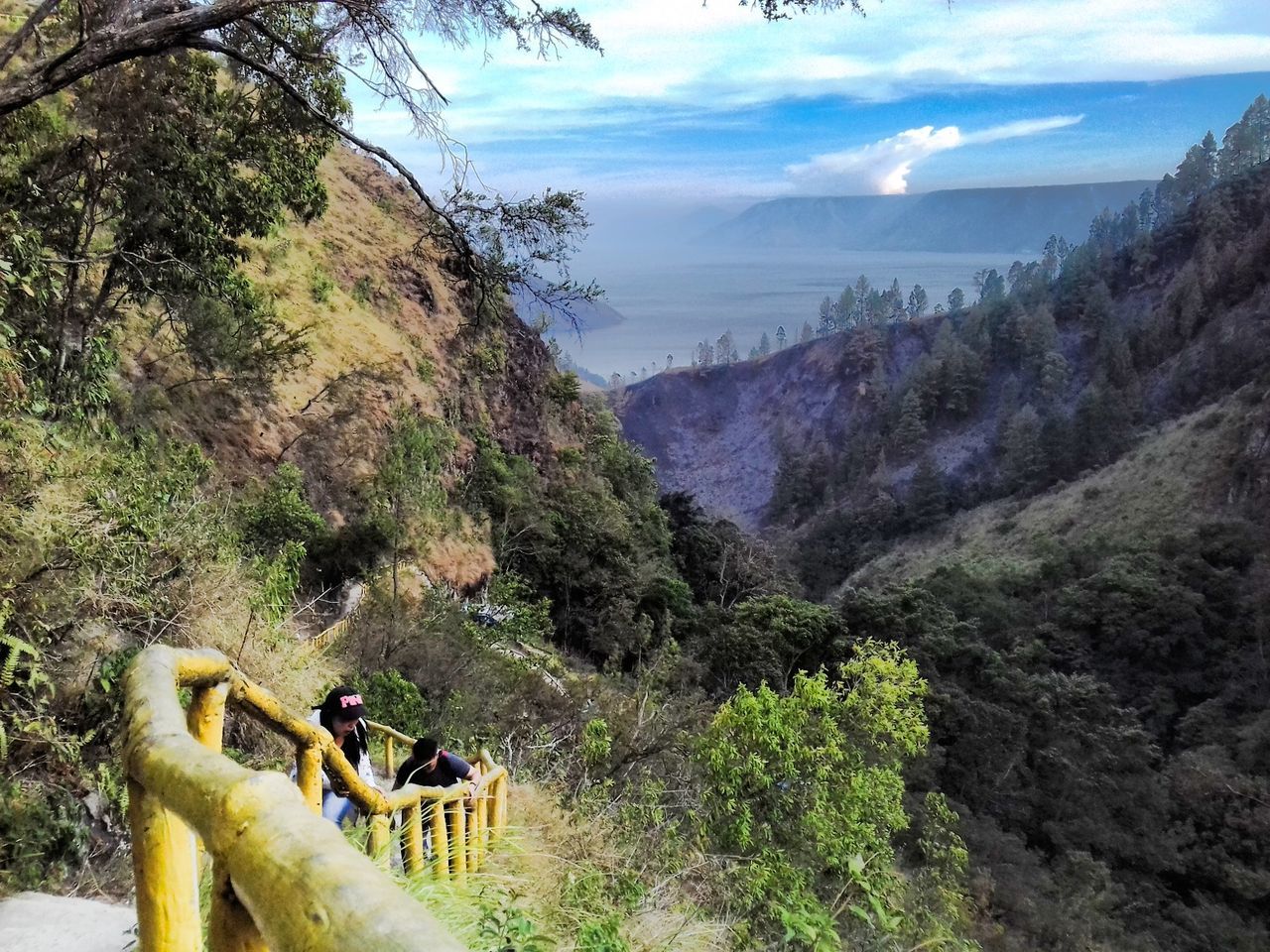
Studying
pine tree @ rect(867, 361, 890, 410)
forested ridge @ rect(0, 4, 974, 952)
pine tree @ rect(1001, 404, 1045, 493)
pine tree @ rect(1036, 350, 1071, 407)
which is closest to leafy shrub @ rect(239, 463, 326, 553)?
forested ridge @ rect(0, 4, 974, 952)

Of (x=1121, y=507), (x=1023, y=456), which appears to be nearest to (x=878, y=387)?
(x=1023, y=456)

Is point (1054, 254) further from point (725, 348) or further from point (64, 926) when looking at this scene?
point (64, 926)

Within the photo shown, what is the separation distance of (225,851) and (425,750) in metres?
3.28

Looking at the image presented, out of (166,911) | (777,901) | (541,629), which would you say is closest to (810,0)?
(166,911)

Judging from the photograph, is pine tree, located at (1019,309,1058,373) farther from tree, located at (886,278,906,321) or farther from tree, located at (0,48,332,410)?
tree, located at (0,48,332,410)

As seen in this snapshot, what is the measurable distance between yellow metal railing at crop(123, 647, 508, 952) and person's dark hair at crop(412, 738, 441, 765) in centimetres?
226

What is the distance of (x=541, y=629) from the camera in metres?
17.0

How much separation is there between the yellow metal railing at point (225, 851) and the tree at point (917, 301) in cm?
10049

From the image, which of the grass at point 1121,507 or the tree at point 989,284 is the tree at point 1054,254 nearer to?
the tree at point 989,284

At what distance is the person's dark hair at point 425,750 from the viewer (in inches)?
156

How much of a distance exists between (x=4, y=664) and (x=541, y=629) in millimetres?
13363

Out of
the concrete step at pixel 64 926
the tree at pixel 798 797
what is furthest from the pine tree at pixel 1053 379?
the concrete step at pixel 64 926

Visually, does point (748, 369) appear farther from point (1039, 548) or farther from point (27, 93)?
point (27, 93)

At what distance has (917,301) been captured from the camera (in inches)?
3789
